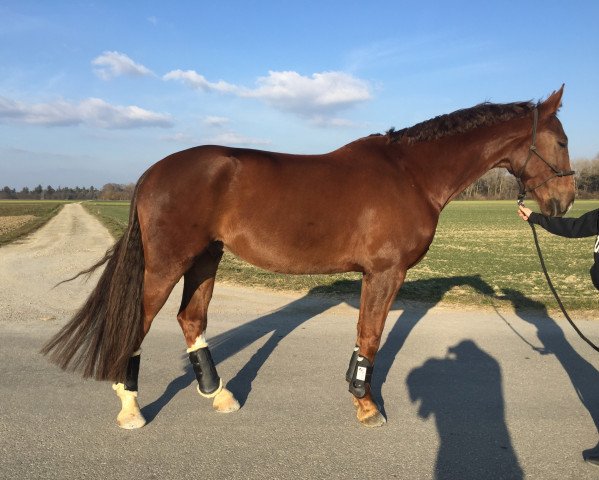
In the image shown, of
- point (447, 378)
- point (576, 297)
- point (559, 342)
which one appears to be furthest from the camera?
point (576, 297)

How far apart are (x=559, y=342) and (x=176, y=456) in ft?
15.6

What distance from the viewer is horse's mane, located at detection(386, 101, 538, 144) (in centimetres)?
372

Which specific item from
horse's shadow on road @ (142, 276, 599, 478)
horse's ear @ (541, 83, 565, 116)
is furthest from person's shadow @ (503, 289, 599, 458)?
horse's ear @ (541, 83, 565, 116)

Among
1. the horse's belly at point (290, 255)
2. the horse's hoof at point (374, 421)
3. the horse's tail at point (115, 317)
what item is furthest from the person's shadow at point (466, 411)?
the horse's tail at point (115, 317)

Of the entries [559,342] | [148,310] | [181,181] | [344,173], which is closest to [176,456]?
[148,310]

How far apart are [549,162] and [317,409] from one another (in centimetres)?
279

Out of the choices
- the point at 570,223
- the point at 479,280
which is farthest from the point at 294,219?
the point at 479,280

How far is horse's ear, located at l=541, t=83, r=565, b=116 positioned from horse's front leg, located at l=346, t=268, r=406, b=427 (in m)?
1.81

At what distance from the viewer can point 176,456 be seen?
295 centimetres

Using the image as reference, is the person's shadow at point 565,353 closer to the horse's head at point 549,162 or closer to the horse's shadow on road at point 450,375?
the horse's shadow on road at point 450,375

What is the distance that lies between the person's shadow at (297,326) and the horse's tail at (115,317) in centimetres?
57

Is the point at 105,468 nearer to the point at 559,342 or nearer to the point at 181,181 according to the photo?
the point at 181,181

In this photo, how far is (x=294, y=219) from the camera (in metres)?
3.36

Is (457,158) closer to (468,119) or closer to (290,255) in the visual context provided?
(468,119)
